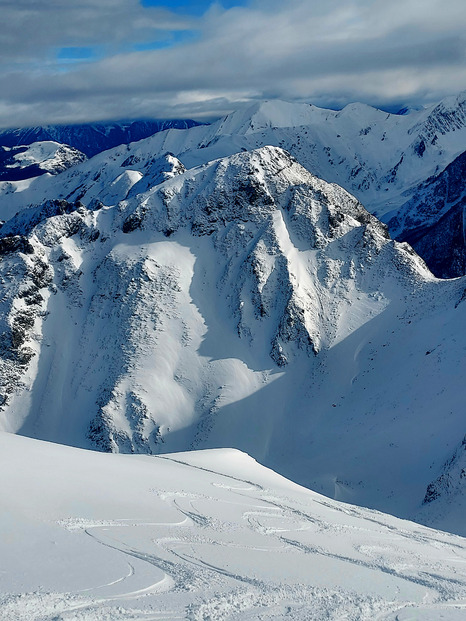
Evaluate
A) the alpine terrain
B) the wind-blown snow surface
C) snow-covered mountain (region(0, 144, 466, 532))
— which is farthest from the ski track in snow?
snow-covered mountain (region(0, 144, 466, 532))

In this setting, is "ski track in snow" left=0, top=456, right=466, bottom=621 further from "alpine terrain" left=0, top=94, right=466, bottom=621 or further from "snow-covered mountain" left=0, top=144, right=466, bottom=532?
"snow-covered mountain" left=0, top=144, right=466, bottom=532

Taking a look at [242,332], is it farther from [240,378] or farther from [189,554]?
[189,554]

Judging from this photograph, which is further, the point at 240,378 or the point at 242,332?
the point at 242,332

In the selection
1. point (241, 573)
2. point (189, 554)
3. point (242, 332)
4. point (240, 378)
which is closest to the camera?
point (241, 573)

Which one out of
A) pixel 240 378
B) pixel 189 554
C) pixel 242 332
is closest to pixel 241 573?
pixel 189 554

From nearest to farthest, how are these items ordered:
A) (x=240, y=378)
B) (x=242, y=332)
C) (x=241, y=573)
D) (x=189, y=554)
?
1. (x=241, y=573)
2. (x=189, y=554)
3. (x=240, y=378)
4. (x=242, y=332)

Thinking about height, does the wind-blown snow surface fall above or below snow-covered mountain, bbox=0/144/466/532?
above
